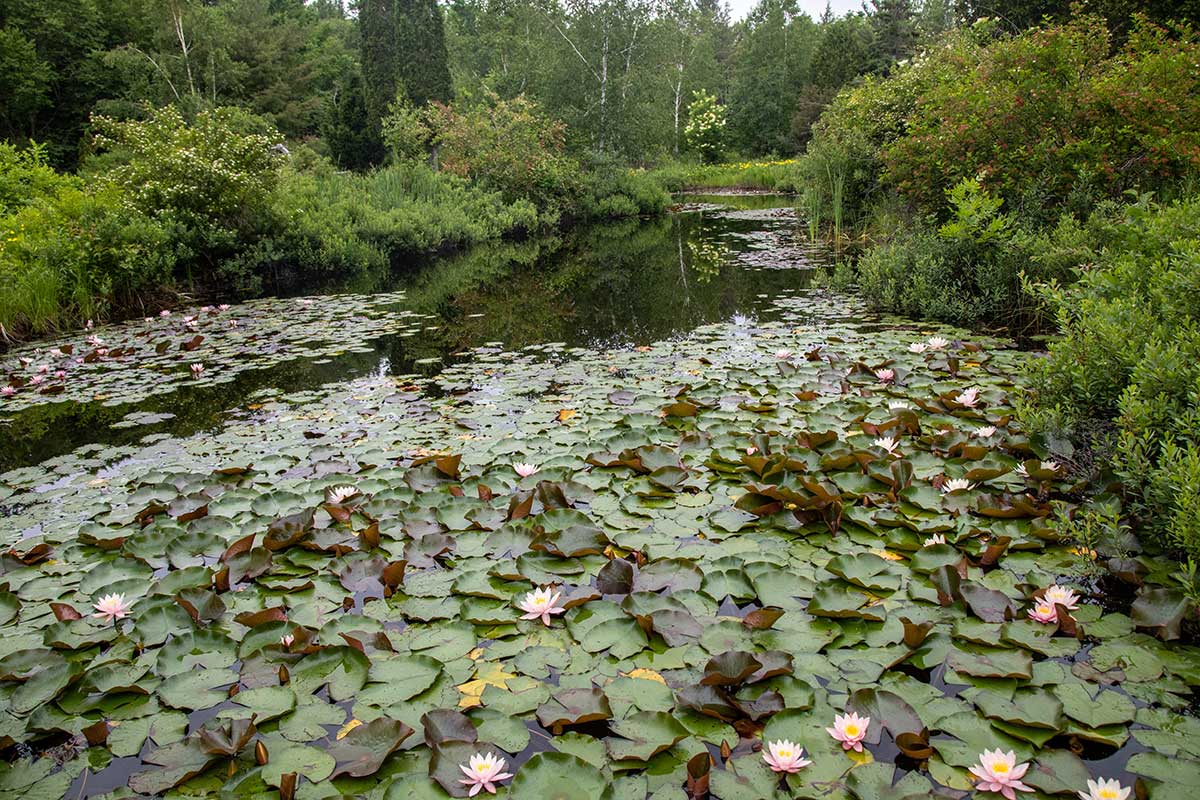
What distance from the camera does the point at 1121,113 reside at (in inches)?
223

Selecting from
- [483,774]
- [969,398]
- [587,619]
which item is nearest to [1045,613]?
[587,619]

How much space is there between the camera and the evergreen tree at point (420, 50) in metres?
21.0

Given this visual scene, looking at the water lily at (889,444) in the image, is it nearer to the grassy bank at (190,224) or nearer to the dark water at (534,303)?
the dark water at (534,303)

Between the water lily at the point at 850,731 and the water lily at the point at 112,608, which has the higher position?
the water lily at the point at 112,608

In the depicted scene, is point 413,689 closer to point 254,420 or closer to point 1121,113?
point 254,420

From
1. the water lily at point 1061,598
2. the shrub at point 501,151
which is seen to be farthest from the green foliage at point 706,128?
the water lily at point 1061,598

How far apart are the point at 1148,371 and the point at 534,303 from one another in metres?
6.88

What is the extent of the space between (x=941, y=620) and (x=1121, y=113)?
577cm

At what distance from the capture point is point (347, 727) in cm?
180

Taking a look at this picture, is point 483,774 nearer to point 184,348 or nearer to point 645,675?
point 645,675

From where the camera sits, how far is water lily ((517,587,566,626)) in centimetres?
217

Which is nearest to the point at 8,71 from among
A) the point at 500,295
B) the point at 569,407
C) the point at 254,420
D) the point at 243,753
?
the point at 500,295

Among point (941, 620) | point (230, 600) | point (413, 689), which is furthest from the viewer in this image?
point (230, 600)

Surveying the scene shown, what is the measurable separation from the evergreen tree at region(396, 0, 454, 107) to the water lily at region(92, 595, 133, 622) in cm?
2145
